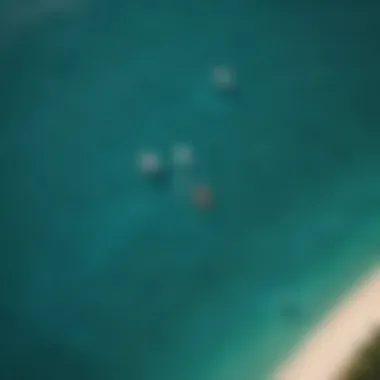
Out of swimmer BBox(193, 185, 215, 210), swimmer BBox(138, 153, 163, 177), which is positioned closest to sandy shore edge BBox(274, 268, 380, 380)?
swimmer BBox(193, 185, 215, 210)

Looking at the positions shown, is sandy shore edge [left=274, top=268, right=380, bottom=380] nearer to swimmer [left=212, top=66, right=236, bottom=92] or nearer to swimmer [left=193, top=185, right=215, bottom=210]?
swimmer [left=193, top=185, right=215, bottom=210]

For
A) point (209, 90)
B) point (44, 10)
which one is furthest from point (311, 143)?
point (44, 10)

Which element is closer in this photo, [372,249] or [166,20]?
[372,249]

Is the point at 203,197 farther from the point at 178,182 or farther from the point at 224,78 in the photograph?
the point at 224,78

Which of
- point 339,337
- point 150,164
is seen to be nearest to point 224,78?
point 150,164

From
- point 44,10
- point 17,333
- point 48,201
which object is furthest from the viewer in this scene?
point 44,10

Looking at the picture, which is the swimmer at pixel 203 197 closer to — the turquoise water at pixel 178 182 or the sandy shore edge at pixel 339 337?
the turquoise water at pixel 178 182

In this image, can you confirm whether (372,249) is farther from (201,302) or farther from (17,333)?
(17,333)
